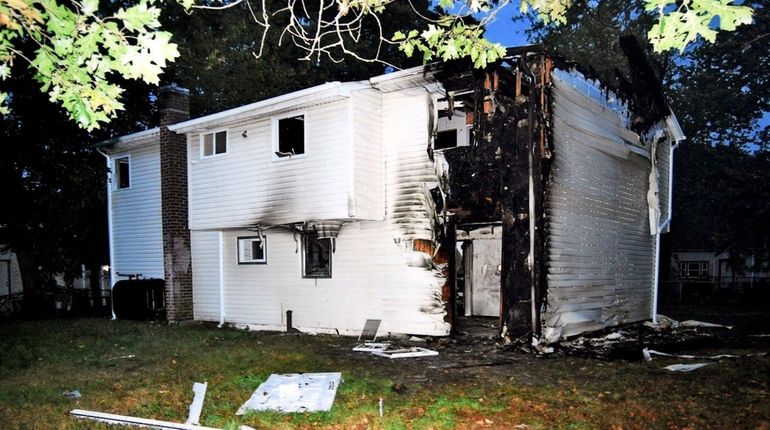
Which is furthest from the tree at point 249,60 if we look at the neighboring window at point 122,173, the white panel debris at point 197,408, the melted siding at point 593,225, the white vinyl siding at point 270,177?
the white panel debris at point 197,408

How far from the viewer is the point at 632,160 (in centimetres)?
1391

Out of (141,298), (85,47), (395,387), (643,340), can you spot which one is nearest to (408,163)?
(395,387)

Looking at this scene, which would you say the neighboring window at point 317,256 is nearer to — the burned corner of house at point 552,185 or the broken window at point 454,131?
the burned corner of house at point 552,185

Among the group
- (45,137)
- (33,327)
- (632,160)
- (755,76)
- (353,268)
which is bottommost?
(33,327)

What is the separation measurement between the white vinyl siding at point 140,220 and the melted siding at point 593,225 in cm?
1261

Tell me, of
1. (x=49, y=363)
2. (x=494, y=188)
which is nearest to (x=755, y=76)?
(x=494, y=188)

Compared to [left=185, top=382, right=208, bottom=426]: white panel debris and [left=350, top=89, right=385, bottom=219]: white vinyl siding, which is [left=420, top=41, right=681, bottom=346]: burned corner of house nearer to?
[left=350, top=89, right=385, bottom=219]: white vinyl siding

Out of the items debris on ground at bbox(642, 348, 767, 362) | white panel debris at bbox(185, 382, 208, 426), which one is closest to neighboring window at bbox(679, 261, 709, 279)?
debris on ground at bbox(642, 348, 767, 362)

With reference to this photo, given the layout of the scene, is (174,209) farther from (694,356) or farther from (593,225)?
(694,356)

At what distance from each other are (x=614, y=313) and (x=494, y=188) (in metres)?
4.96

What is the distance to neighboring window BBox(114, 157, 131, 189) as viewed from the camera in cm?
1814

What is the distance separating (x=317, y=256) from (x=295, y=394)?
7.00 meters

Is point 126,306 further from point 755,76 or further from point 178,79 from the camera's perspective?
point 755,76

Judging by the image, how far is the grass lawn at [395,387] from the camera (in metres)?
5.88
